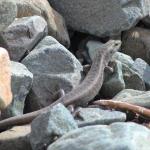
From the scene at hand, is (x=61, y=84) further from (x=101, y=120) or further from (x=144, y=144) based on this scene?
(x=144, y=144)

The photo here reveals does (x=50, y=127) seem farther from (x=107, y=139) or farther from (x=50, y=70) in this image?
(x=50, y=70)

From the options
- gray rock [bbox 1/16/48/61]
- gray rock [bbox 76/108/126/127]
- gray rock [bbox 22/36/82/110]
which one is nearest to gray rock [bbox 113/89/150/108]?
gray rock [bbox 76/108/126/127]

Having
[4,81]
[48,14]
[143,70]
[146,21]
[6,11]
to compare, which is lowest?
[143,70]

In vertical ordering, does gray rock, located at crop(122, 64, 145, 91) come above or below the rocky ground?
below

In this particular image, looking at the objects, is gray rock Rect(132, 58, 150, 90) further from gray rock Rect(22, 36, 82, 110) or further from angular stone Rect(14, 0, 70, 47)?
angular stone Rect(14, 0, 70, 47)

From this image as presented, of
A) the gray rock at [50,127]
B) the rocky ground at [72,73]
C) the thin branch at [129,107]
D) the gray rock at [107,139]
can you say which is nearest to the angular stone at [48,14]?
the rocky ground at [72,73]

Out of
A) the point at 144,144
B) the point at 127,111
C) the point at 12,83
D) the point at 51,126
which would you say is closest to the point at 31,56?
the point at 12,83

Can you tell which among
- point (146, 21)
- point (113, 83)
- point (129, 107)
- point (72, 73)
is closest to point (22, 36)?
point (72, 73)
